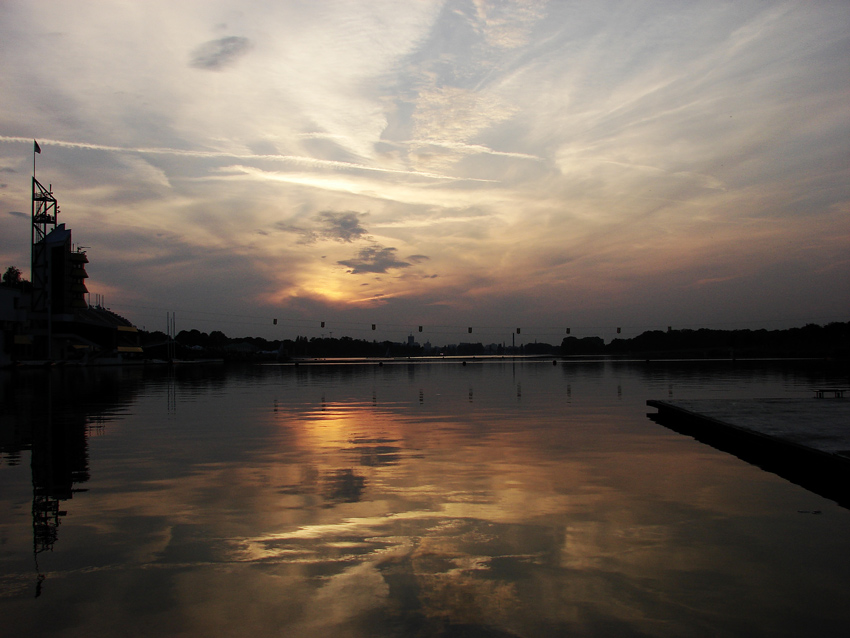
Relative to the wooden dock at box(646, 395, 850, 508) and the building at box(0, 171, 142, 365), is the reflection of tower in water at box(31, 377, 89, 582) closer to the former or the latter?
the wooden dock at box(646, 395, 850, 508)

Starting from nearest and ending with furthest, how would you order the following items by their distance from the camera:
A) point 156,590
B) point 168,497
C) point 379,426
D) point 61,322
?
point 156,590 < point 168,497 < point 379,426 < point 61,322

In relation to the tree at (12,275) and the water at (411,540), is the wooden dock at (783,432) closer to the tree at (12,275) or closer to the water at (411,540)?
the water at (411,540)

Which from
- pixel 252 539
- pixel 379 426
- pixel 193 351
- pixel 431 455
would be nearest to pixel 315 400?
pixel 379 426

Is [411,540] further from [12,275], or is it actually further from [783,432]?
[12,275]

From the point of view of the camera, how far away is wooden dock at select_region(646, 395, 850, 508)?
13.6 m

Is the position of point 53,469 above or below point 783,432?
below

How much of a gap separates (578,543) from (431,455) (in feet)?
24.9

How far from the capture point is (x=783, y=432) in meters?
17.3

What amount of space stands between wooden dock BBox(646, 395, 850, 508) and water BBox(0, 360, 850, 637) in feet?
2.69

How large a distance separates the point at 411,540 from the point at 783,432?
12.9 metres

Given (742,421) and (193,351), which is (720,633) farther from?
(193,351)

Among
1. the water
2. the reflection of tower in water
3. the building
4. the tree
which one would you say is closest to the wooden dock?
the water

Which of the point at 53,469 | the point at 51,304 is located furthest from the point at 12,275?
the point at 53,469

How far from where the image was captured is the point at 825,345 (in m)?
180
